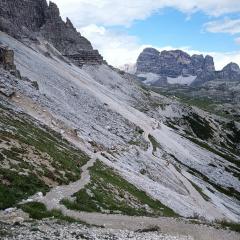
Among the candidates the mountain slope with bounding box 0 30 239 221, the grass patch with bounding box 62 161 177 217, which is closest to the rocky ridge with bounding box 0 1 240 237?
the mountain slope with bounding box 0 30 239 221

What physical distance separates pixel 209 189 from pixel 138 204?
54.4 meters

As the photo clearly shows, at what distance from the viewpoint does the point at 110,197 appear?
1845 inches

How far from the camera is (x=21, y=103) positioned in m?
77.8

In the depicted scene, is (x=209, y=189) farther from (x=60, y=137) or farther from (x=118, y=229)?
(x=118, y=229)

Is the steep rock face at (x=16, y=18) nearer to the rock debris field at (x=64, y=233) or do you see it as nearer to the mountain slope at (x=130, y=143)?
the mountain slope at (x=130, y=143)

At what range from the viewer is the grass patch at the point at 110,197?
39.3 m

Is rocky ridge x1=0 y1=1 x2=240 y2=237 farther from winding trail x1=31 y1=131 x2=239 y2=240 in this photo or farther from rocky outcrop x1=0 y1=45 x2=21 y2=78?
rocky outcrop x1=0 y1=45 x2=21 y2=78

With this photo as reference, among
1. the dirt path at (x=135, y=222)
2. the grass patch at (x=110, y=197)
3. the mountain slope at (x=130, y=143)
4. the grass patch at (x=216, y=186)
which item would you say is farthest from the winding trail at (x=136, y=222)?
the grass patch at (x=216, y=186)

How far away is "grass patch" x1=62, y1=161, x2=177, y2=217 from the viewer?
3934 centimetres

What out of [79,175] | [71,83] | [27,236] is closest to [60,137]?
[79,175]

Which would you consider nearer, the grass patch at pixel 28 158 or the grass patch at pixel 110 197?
the grass patch at pixel 28 158

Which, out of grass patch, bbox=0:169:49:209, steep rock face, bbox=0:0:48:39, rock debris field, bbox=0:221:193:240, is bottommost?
grass patch, bbox=0:169:49:209

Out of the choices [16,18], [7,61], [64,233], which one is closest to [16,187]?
[64,233]

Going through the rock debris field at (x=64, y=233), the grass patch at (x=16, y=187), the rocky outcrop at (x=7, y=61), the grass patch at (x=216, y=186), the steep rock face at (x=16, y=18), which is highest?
the steep rock face at (x=16, y=18)
